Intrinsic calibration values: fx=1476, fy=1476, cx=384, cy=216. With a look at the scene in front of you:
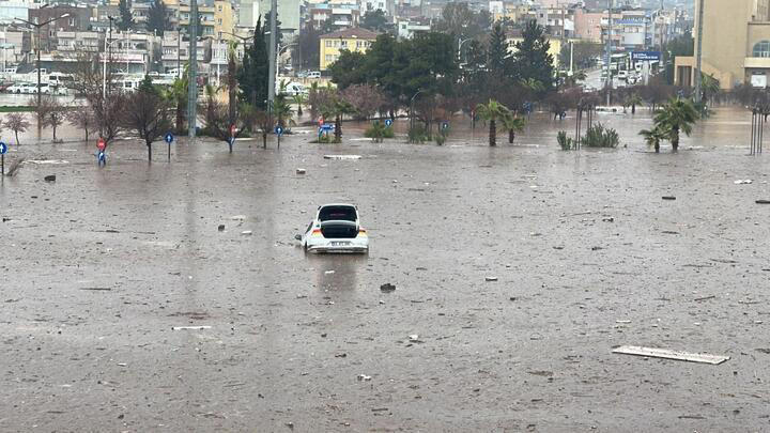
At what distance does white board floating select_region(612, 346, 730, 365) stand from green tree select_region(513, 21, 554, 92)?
88487mm

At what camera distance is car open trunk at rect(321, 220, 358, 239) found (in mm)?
22281

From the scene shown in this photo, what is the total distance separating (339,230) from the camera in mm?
22359

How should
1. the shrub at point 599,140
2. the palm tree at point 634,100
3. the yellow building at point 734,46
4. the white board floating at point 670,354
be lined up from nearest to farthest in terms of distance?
the white board floating at point 670,354
the shrub at point 599,140
the palm tree at point 634,100
the yellow building at point 734,46

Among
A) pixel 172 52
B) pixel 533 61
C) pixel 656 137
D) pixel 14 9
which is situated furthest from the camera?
pixel 14 9

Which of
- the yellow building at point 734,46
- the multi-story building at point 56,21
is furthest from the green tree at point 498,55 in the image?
the multi-story building at point 56,21

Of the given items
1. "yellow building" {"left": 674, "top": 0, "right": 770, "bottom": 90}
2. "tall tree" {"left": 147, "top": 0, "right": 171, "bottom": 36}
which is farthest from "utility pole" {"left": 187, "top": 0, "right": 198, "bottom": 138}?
"tall tree" {"left": 147, "top": 0, "right": 171, "bottom": 36}

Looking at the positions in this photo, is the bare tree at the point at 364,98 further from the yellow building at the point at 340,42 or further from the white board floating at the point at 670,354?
the yellow building at the point at 340,42

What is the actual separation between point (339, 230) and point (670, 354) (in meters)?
8.16

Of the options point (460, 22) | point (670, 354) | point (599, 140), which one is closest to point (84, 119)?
point (599, 140)

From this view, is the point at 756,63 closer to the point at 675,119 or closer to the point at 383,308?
the point at 675,119

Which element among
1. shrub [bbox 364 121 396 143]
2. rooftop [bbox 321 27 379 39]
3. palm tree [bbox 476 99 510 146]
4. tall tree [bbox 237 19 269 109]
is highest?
rooftop [bbox 321 27 379 39]

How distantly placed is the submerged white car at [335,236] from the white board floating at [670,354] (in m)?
7.34

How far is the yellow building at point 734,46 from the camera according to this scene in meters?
124

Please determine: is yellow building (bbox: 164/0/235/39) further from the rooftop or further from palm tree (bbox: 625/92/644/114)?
palm tree (bbox: 625/92/644/114)
